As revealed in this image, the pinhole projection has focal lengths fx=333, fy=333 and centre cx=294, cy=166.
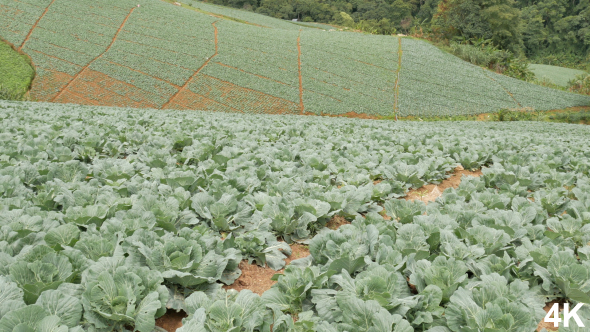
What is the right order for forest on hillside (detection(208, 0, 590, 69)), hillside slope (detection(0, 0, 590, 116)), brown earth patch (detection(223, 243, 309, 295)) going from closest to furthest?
brown earth patch (detection(223, 243, 309, 295))
hillside slope (detection(0, 0, 590, 116))
forest on hillside (detection(208, 0, 590, 69))

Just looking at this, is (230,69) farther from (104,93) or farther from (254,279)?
(254,279)

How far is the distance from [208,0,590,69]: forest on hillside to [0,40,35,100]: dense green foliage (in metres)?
56.0

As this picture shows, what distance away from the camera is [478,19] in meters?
53.8

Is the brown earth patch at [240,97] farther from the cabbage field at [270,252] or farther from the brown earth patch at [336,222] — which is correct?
the brown earth patch at [336,222]

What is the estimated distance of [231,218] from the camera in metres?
3.73

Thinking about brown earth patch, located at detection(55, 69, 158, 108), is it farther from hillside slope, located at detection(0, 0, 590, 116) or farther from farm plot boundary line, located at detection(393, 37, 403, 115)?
farm plot boundary line, located at detection(393, 37, 403, 115)

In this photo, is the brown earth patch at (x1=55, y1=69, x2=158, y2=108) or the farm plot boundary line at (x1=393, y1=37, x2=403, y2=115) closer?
the brown earth patch at (x1=55, y1=69, x2=158, y2=108)

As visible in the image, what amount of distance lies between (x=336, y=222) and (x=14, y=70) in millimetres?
44573

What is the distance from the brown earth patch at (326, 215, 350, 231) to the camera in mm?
4211

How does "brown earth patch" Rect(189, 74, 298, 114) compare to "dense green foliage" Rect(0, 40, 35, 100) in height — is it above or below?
above

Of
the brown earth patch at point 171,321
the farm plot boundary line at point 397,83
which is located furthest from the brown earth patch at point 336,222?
the farm plot boundary line at point 397,83

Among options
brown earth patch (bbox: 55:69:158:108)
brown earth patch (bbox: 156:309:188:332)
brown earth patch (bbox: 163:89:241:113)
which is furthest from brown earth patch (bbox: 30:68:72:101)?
brown earth patch (bbox: 156:309:188:332)

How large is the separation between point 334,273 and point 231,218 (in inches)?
58.1

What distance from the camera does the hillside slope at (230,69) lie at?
118ft
